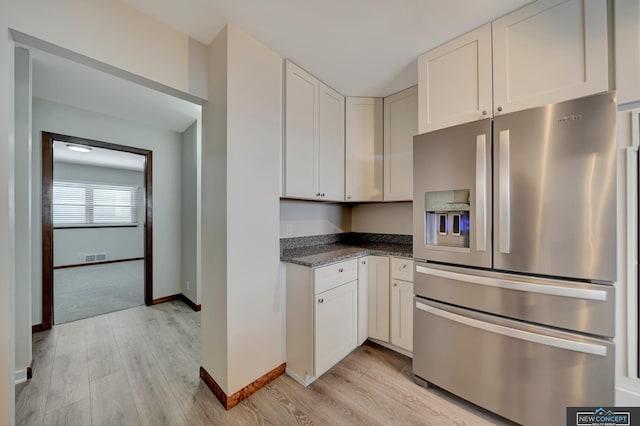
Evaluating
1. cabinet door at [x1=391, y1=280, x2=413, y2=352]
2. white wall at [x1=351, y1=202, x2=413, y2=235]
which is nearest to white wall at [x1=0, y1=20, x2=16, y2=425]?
cabinet door at [x1=391, y1=280, x2=413, y2=352]

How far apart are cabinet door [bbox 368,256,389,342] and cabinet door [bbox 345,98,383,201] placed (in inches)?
28.6

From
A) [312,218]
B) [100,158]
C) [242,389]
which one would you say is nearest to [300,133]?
[312,218]

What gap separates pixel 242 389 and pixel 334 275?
3.33 feet

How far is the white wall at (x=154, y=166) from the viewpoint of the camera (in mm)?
2549

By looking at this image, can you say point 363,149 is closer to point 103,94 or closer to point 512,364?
point 512,364

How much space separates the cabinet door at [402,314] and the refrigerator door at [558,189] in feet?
2.59

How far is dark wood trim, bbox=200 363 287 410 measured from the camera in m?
1.57

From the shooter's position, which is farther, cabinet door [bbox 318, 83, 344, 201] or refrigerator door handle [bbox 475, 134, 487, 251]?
cabinet door [bbox 318, 83, 344, 201]

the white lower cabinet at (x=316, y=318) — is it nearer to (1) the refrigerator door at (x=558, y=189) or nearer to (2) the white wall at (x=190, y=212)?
(1) the refrigerator door at (x=558, y=189)

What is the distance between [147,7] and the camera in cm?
141

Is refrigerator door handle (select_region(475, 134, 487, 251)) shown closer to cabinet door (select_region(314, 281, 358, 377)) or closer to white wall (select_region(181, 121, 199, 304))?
cabinet door (select_region(314, 281, 358, 377))

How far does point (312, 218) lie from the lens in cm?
260

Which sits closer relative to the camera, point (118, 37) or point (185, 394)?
point (118, 37)

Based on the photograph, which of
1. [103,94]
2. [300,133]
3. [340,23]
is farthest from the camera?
[103,94]
